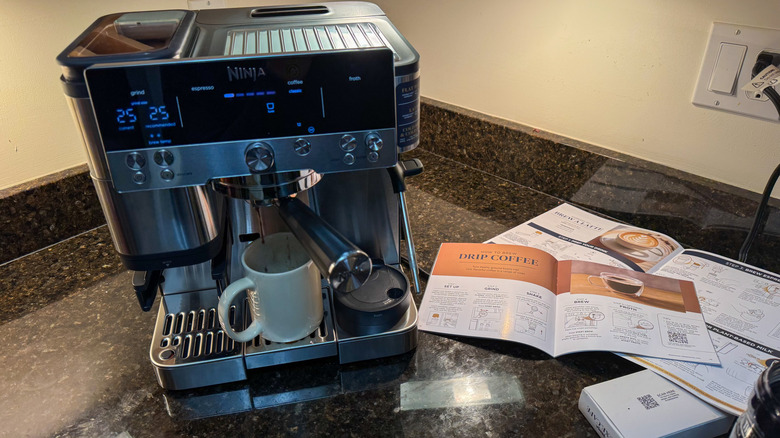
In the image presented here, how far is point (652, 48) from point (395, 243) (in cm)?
52

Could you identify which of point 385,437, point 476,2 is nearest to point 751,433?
point 385,437

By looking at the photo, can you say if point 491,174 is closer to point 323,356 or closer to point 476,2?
point 476,2

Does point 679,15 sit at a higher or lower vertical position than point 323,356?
higher

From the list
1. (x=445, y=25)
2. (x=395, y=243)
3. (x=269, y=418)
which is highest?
(x=445, y=25)

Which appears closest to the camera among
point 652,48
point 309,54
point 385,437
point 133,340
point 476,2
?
point 309,54

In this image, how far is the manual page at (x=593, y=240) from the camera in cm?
85

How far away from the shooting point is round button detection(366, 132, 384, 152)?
0.52 m

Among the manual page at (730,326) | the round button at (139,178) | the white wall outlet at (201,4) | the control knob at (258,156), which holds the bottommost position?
the manual page at (730,326)

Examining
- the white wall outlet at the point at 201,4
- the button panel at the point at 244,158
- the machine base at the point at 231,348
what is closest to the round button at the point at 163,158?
the button panel at the point at 244,158

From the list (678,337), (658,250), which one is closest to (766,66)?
(658,250)

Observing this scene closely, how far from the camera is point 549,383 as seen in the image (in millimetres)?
652

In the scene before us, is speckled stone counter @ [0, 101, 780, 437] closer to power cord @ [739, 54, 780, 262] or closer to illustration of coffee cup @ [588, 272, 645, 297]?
power cord @ [739, 54, 780, 262]

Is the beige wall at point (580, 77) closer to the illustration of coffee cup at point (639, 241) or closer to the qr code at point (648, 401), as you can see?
the illustration of coffee cup at point (639, 241)

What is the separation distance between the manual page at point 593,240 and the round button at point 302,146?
18.7 inches
